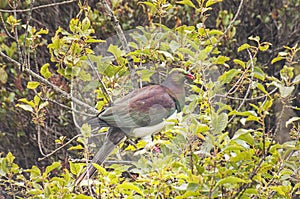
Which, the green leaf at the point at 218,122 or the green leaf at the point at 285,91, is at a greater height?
the green leaf at the point at 285,91

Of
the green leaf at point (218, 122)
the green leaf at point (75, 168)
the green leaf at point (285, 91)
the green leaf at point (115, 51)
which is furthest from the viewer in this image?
the green leaf at point (115, 51)

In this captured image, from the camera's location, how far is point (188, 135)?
1.79 metres

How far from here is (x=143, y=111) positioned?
2.58 metres

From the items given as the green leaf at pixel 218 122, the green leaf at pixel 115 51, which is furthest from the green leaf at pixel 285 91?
the green leaf at pixel 115 51

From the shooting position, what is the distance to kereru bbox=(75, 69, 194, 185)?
8.34ft

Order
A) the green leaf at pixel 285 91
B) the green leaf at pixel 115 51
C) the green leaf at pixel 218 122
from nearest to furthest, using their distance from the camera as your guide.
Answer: the green leaf at pixel 218 122
the green leaf at pixel 285 91
the green leaf at pixel 115 51

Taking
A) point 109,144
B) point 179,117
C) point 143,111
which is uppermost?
point 179,117

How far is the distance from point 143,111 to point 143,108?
1cm

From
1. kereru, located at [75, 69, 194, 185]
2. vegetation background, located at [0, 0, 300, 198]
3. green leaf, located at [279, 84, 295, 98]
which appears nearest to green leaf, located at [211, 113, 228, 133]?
vegetation background, located at [0, 0, 300, 198]

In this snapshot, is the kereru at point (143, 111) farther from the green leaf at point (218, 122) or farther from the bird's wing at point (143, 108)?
the green leaf at point (218, 122)

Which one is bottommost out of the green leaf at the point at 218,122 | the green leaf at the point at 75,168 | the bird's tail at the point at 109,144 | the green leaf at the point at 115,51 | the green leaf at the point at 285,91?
the bird's tail at the point at 109,144

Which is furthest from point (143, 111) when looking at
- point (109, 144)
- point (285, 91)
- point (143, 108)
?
point (285, 91)

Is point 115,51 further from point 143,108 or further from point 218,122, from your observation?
point 218,122

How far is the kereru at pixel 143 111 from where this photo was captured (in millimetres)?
2541
